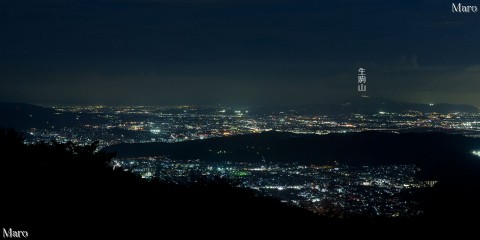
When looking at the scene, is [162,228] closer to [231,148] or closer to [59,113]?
[231,148]

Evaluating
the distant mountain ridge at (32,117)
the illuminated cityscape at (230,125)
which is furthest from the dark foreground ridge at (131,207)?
the distant mountain ridge at (32,117)

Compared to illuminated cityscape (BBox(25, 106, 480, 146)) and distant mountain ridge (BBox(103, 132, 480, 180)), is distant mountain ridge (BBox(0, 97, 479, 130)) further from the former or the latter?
distant mountain ridge (BBox(103, 132, 480, 180))

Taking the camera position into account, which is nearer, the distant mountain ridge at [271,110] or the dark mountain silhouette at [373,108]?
the distant mountain ridge at [271,110]

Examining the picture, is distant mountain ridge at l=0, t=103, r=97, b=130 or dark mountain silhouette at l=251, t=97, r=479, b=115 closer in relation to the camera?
distant mountain ridge at l=0, t=103, r=97, b=130

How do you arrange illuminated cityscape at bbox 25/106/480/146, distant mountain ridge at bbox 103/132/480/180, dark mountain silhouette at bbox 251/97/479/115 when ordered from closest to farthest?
1. distant mountain ridge at bbox 103/132/480/180
2. illuminated cityscape at bbox 25/106/480/146
3. dark mountain silhouette at bbox 251/97/479/115

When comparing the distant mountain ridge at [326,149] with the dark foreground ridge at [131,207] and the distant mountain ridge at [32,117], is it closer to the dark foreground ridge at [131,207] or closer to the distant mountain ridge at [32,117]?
the distant mountain ridge at [32,117]

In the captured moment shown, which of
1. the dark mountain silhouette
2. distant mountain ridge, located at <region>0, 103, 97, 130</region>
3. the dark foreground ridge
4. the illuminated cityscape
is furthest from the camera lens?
the dark mountain silhouette

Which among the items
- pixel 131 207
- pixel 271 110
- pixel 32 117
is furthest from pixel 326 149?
pixel 271 110

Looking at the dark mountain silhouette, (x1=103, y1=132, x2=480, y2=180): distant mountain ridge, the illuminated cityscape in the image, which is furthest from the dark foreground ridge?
the dark mountain silhouette
